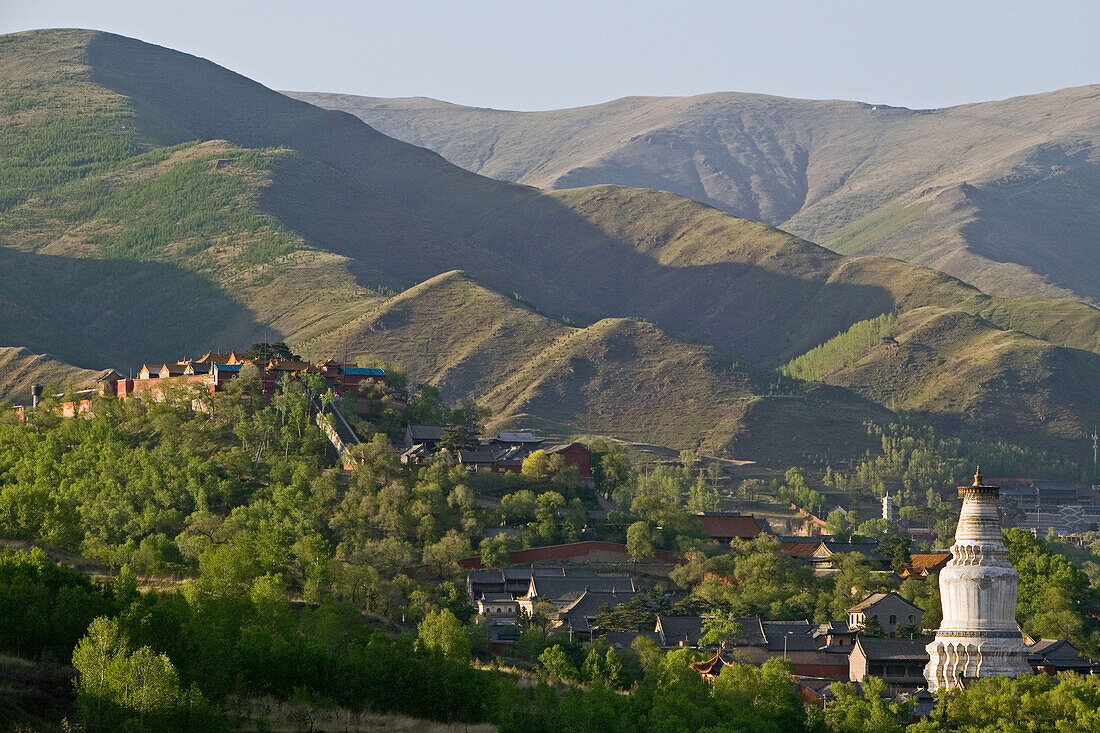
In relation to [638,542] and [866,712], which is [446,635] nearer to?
[866,712]

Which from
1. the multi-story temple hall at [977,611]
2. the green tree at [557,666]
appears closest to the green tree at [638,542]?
the green tree at [557,666]

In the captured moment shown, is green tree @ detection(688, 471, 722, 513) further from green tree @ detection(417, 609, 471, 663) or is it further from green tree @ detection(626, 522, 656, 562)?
green tree @ detection(417, 609, 471, 663)

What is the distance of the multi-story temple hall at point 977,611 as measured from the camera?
11125cm

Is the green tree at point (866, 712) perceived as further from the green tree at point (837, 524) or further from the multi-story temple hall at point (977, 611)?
the green tree at point (837, 524)

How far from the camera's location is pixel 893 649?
A: 118 meters

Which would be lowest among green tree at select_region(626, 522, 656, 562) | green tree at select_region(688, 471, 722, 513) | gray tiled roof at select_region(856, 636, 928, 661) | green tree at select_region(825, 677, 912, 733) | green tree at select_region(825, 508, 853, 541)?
green tree at select_region(825, 677, 912, 733)

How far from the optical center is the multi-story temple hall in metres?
111

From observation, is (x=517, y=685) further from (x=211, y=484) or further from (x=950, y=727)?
(x=211, y=484)

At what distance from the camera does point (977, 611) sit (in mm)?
113250

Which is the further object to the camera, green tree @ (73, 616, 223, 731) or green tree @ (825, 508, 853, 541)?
green tree @ (825, 508, 853, 541)

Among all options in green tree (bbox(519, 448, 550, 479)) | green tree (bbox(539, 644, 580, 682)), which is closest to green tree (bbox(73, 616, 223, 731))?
green tree (bbox(539, 644, 580, 682))

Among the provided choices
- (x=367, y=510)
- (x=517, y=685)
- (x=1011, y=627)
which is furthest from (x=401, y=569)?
(x=1011, y=627)

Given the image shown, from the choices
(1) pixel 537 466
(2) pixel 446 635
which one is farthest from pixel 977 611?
(1) pixel 537 466

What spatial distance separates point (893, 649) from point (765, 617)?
41.6 feet
